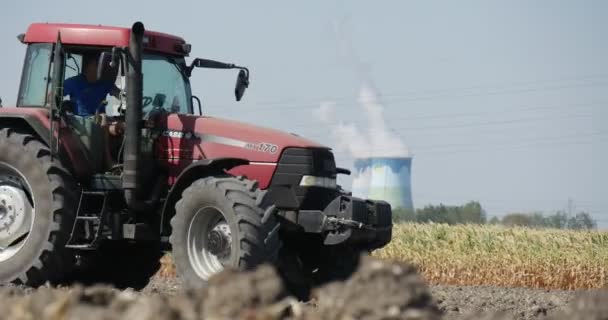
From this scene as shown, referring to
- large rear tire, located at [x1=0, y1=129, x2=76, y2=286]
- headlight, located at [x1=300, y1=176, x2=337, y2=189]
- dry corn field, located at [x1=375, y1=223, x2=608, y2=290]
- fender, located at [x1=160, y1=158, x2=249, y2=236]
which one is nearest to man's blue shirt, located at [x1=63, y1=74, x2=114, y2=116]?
large rear tire, located at [x1=0, y1=129, x2=76, y2=286]

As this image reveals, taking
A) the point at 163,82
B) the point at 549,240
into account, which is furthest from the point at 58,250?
the point at 549,240

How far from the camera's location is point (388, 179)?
97062 millimetres

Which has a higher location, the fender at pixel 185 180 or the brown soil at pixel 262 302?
the fender at pixel 185 180

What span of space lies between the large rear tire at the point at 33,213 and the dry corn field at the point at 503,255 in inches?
438

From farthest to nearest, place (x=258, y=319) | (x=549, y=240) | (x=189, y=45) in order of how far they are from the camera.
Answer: (x=549, y=240), (x=189, y=45), (x=258, y=319)

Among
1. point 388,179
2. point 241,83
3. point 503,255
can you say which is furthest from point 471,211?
point 241,83

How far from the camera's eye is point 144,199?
10.4 meters

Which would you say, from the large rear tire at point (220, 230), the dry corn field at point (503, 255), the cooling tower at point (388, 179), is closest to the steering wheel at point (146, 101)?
the large rear tire at point (220, 230)

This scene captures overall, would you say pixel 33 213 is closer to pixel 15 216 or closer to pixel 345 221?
pixel 15 216

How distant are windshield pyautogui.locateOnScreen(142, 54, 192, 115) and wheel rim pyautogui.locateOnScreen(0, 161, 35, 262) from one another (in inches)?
52.0

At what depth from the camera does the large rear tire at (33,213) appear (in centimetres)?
1004

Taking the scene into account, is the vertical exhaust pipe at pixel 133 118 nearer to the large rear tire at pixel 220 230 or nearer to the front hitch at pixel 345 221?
the large rear tire at pixel 220 230

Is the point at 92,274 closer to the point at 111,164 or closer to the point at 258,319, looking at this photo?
the point at 111,164

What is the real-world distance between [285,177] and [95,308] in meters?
6.84
